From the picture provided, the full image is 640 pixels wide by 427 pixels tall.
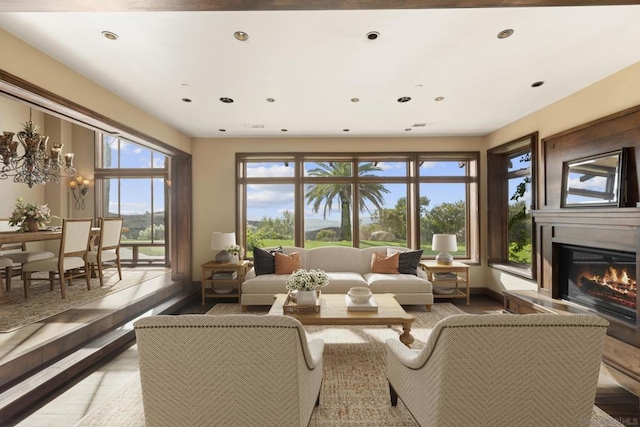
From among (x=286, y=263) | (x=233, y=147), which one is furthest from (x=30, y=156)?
(x=286, y=263)

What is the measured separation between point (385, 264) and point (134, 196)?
238 inches

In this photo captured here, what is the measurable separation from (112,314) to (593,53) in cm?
550

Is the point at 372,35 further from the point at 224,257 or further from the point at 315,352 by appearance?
the point at 224,257

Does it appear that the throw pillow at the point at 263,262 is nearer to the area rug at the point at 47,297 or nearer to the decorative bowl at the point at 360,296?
the decorative bowl at the point at 360,296

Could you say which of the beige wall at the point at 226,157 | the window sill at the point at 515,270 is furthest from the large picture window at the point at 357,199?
the window sill at the point at 515,270

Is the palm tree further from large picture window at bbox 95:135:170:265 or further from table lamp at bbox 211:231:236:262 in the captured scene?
large picture window at bbox 95:135:170:265

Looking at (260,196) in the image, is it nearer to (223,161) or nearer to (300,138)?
(223,161)

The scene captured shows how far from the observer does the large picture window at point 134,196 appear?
6.96 metres

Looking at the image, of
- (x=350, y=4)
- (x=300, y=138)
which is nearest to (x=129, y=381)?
(x=350, y=4)

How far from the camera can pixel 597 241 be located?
3.05 m

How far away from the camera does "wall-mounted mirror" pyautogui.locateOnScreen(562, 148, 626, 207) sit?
2.88m

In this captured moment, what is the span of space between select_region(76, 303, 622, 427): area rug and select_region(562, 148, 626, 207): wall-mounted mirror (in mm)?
2003

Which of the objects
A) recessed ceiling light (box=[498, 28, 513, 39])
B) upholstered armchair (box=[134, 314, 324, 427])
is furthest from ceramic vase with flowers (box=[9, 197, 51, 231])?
recessed ceiling light (box=[498, 28, 513, 39])

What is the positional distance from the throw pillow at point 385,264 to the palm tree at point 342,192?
89cm
